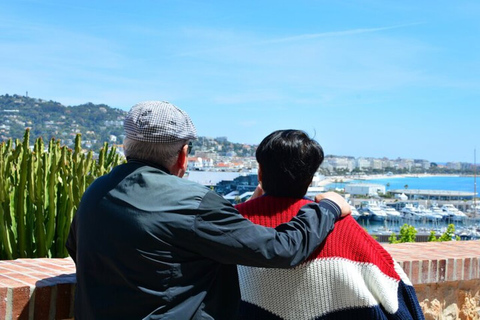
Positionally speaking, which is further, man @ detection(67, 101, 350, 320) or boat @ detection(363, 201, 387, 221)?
boat @ detection(363, 201, 387, 221)

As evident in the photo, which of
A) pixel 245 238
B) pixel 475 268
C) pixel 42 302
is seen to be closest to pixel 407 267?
pixel 475 268

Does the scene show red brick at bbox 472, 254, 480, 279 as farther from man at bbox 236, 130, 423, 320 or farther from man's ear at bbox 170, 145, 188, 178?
man's ear at bbox 170, 145, 188, 178

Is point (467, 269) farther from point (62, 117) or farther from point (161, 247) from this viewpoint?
point (62, 117)

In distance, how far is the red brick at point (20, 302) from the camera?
229cm

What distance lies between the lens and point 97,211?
74.1 inches

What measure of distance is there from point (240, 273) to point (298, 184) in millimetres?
379

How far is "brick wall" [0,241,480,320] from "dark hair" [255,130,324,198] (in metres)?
0.90

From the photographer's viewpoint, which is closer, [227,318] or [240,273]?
[227,318]

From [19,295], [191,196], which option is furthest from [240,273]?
[19,295]

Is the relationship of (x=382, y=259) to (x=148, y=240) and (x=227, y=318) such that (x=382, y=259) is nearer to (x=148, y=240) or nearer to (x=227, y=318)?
(x=227, y=318)

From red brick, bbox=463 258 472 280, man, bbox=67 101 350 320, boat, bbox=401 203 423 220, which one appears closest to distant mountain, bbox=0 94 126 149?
boat, bbox=401 203 423 220

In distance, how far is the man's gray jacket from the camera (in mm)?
1785

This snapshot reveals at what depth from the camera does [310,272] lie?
81.7 inches

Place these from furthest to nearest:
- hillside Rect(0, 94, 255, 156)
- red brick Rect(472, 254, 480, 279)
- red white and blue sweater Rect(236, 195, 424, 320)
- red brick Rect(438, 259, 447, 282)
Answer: hillside Rect(0, 94, 255, 156), red brick Rect(472, 254, 480, 279), red brick Rect(438, 259, 447, 282), red white and blue sweater Rect(236, 195, 424, 320)
